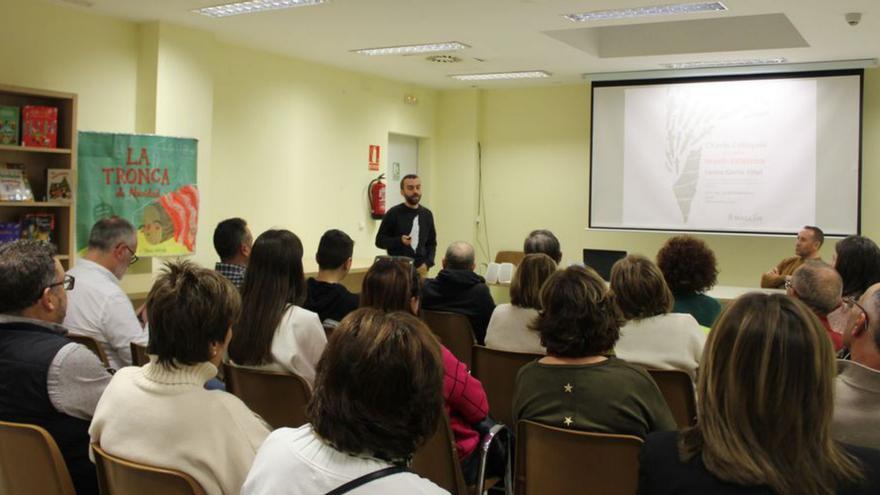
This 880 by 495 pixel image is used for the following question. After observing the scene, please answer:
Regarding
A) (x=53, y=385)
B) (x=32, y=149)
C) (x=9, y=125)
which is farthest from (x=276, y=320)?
(x=9, y=125)

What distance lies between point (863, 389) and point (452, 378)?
45.4 inches

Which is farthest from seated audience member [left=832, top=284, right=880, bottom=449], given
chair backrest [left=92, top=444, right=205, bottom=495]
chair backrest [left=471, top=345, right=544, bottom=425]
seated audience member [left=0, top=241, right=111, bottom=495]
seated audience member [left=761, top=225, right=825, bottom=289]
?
seated audience member [left=761, top=225, right=825, bottom=289]

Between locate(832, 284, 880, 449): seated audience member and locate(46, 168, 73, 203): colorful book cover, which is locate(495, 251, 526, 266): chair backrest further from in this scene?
locate(832, 284, 880, 449): seated audience member

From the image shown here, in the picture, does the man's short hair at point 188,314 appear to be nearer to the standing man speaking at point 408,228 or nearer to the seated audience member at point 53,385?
the seated audience member at point 53,385

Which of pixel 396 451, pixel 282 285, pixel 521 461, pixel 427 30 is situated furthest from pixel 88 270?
pixel 427 30

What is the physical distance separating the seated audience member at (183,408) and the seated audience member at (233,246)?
6.74 ft

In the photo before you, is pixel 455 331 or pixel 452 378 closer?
pixel 452 378

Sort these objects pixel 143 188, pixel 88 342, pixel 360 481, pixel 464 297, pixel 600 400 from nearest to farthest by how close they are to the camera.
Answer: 1. pixel 360 481
2. pixel 600 400
3. pixel 88 342
4. pixel 464 297
5. pixel 143 188

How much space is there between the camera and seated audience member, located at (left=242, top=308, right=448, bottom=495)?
1.26m

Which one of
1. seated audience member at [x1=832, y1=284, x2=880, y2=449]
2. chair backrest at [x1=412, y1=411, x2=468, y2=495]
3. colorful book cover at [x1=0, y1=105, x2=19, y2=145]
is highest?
colorful book cover at [x1=0, y1=105, x2=19, y2=145]

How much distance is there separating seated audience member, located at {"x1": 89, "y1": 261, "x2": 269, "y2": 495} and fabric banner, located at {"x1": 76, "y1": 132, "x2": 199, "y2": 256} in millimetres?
4078

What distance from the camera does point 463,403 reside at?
8.07ft

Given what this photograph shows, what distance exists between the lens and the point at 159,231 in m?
5.83

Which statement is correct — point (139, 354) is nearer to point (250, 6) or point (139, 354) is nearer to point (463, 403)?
point (463, 403)
